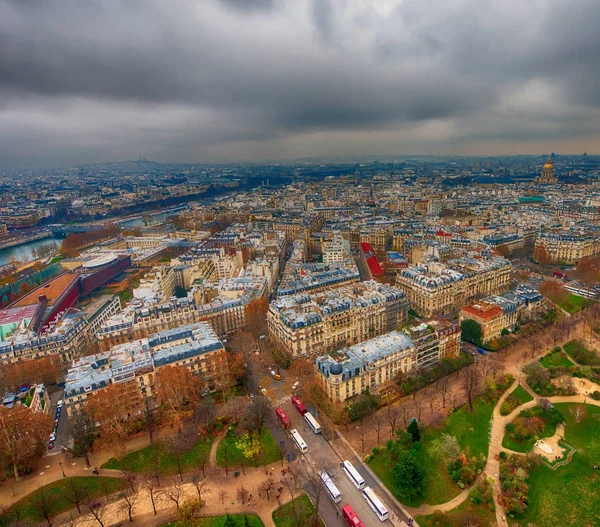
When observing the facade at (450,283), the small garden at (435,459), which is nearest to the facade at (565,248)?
the facade at (450,283)

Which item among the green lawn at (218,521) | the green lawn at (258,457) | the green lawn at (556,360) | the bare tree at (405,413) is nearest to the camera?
the green lawn at (218,521)

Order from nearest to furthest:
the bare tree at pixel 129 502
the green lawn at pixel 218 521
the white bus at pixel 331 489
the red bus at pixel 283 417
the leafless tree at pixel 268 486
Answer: the green lawn at pixel 218 521 < the bare tree at pixel 129 502 < the white bus at pixel 331 489 < the leafless tree at pixel 268 486 < the red bus at pixel 283 417

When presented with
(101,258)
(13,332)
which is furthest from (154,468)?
(101,258)

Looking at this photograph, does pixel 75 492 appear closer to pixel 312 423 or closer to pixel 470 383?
pixel 312 423

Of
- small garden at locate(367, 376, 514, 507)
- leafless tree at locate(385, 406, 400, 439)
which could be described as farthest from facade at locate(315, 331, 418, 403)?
small garden at locate(367, 376, 514, 507)

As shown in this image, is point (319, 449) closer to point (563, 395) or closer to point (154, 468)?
point (154, 468)

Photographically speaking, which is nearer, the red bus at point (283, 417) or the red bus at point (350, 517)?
the red bus at point (350, 517)

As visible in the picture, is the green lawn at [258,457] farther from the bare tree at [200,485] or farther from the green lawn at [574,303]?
the green lawn at [574,303]
